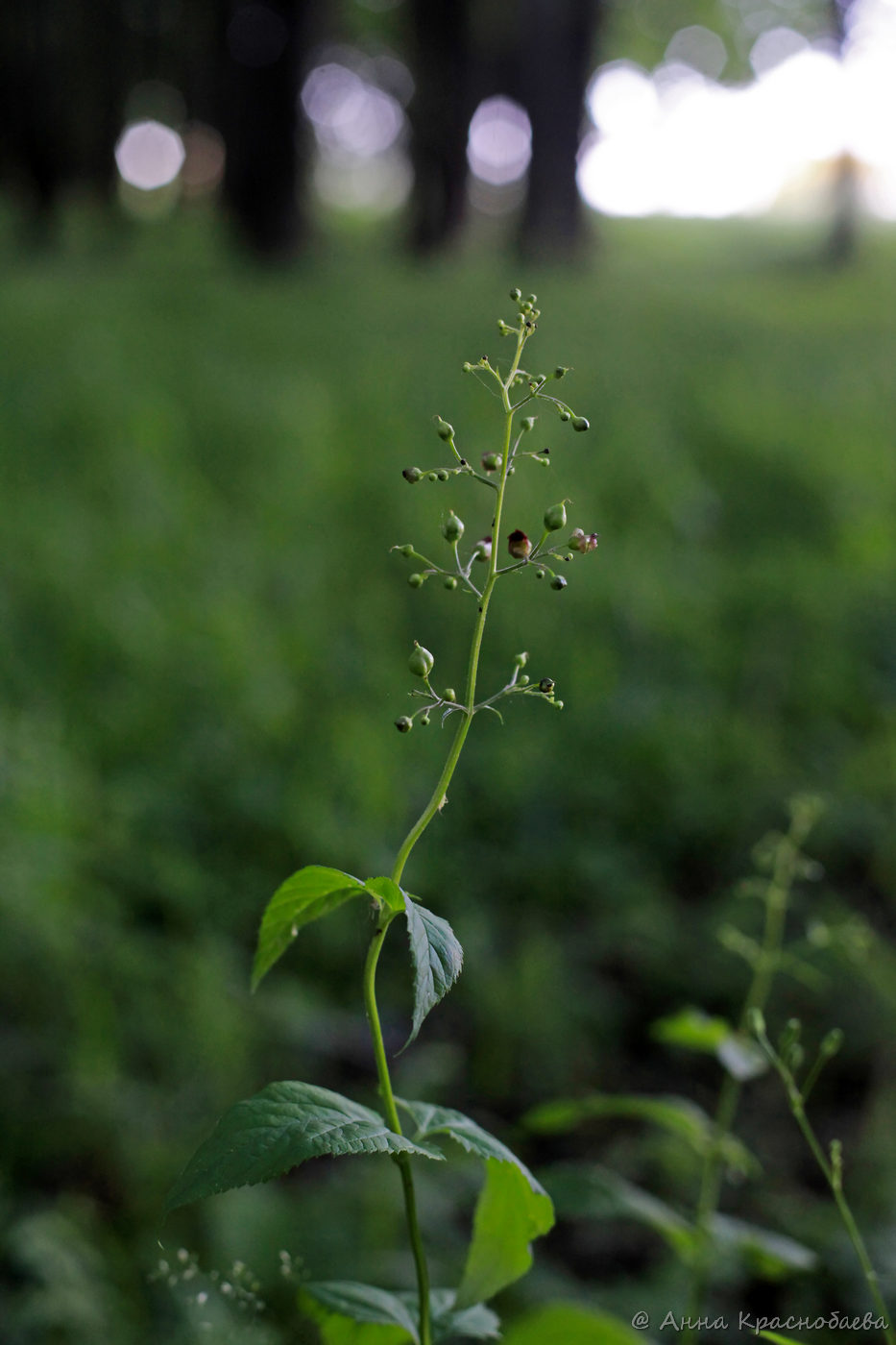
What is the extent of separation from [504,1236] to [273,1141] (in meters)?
0.30

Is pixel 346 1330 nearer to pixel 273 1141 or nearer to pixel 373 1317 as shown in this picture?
pixel 373 1317

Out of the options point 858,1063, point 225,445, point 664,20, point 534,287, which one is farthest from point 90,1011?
point 664,20

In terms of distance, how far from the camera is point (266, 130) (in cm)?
1102

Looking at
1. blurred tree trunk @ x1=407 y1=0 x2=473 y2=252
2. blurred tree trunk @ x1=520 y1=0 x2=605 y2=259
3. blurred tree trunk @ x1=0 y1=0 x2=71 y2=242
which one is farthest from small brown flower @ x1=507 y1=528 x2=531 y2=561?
blurred tree trunk @ x1=0 y1=0 x2=71 y2=242

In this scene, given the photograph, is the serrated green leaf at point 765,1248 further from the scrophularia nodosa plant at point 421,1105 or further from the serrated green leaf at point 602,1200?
the scrophularia nodosa plant at point 421,1105

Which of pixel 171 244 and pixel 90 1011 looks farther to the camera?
pixel 171 244

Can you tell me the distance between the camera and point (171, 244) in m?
12.5

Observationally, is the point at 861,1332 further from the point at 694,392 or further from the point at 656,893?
the point at 694,392

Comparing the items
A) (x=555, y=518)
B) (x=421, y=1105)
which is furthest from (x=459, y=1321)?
(x=555, y=518)

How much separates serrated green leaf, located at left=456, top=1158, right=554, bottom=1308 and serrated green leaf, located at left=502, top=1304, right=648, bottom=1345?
224 mm

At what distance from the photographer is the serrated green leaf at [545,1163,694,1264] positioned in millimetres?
1195

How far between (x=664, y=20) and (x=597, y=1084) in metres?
21.2

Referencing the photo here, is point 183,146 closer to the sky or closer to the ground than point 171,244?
closer to the sky

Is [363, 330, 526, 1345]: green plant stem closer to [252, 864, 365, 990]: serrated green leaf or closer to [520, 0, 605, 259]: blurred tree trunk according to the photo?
[252, 864, 365, 990]: serrated green leaf
